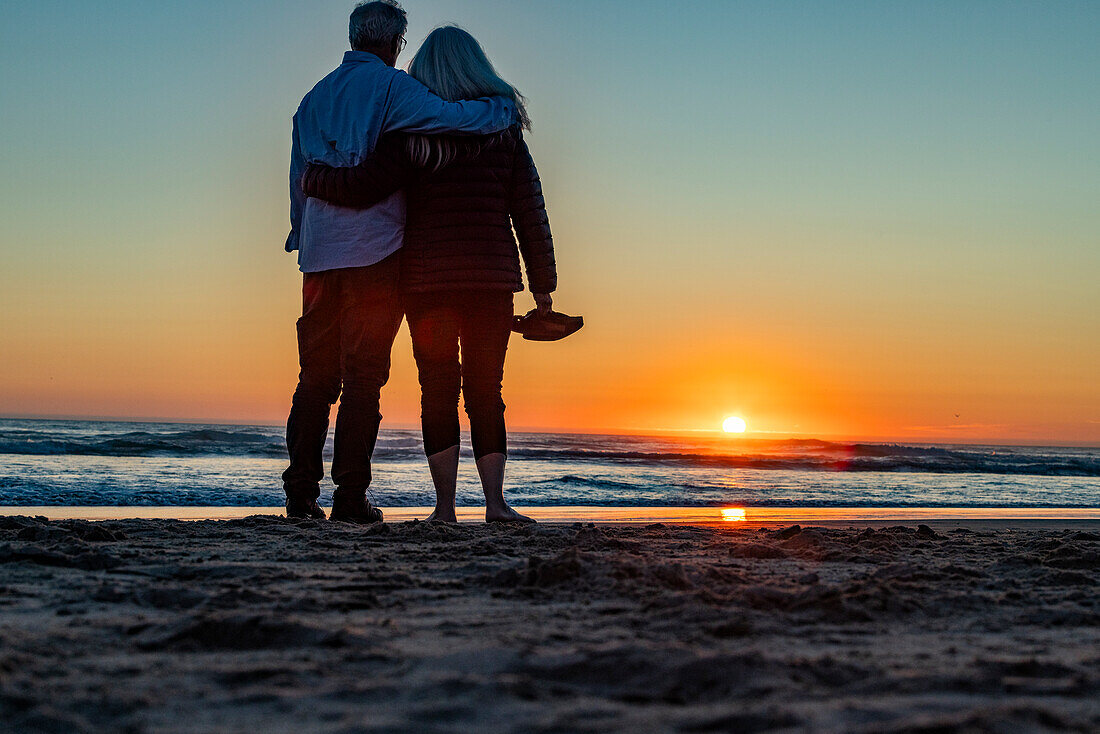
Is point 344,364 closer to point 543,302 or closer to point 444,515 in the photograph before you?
point 444,515

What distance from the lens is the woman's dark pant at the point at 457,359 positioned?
145 inches

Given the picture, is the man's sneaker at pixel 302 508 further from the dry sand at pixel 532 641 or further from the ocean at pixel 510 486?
the ocean at pixel 510 486

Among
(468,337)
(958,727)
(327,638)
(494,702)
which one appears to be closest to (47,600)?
(327,638)

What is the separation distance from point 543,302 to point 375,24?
1.31 metres

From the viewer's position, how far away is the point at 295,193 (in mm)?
3912

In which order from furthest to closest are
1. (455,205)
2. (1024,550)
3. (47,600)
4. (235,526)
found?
1. (455,205)
2. (235,526)
3. (1024,550)
4. (47,600)

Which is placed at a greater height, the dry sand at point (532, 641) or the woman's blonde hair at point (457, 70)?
the woman's blonde hair at point (457, 70)

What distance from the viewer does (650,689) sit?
4.03 feet

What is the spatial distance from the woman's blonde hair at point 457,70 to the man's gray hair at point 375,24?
136 millimetres

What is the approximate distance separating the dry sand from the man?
1.11 metres

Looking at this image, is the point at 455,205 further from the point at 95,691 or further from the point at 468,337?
the point at 95,691

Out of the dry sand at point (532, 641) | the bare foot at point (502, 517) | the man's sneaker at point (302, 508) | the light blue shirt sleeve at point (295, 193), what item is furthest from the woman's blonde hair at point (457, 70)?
the dry sand at point (532, 641)

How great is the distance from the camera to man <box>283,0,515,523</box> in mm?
3480

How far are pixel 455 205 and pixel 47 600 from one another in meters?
2.20
